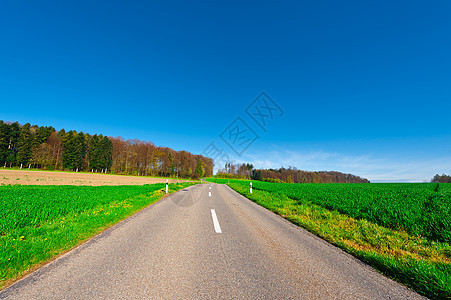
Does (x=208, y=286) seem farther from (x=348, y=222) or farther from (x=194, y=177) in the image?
(x=194, y=177)

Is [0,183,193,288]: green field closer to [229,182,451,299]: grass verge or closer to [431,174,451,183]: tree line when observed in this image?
[229,182,451,299]: grass verge

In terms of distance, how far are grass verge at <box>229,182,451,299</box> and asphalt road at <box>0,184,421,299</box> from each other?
0.28 meters

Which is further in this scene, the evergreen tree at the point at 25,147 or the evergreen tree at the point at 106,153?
the evergreen tree at the point at 106,153

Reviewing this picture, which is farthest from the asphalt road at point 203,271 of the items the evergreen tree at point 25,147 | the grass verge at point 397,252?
the evergreen tree at point 25,147

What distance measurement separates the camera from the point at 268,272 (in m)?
2.78

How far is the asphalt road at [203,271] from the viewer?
218cm

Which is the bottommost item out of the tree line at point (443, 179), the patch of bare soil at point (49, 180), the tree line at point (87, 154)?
the patch of bare soil at point (49, 180)

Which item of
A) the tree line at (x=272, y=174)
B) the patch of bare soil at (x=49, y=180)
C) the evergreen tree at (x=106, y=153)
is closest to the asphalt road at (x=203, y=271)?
the patch of bare soil at (x=49, y=180)

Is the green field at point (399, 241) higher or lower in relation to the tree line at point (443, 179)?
lower

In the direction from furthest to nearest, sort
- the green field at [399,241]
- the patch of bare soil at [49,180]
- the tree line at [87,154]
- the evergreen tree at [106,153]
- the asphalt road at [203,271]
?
the evergreen tree at [106,153]
the tree line at [87,154]
the patch of bare soil at [49,180]
the green field at [399,241]
the asphalt road at [203,271]

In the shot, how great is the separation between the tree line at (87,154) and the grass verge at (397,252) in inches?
2280

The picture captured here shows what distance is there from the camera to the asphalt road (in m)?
2.18

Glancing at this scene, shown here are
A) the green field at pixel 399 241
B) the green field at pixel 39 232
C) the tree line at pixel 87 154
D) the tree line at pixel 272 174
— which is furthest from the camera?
the tree line at pixel 272 174

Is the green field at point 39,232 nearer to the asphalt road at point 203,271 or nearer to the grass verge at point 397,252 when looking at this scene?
the asphalt road at point 203,271
